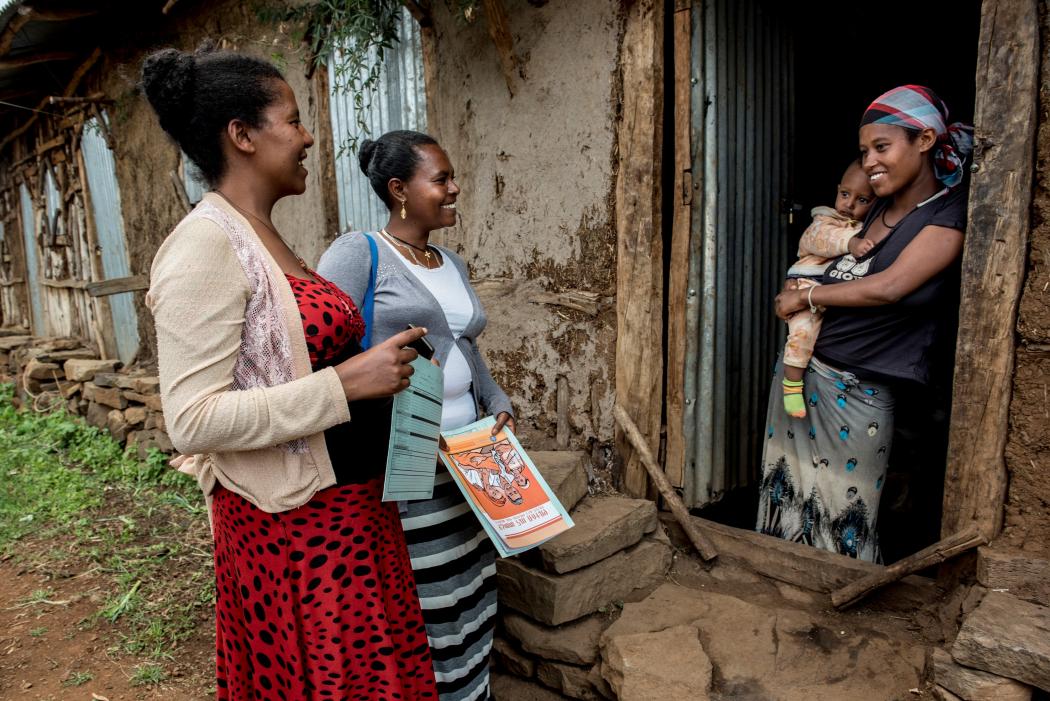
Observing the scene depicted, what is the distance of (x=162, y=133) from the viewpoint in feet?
17.5

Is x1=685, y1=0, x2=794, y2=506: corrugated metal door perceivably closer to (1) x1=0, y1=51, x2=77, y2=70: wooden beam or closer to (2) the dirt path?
(2) the dirt path

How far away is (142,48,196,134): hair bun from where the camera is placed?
1.50 meters

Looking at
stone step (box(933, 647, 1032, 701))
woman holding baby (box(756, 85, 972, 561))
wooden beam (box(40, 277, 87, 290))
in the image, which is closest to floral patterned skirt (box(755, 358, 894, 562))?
woman holding baby (box(756, 85, 972, 561))

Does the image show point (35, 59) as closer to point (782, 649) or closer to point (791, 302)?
point (791, 302)

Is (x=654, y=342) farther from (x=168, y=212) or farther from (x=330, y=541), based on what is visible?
(x=168, y=212)

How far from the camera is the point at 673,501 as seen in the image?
3363mm

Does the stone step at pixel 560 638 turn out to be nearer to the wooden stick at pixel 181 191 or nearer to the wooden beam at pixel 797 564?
the wooden beam at pixel 797 564

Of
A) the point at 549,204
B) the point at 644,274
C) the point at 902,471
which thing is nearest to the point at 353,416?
the point at 644,274

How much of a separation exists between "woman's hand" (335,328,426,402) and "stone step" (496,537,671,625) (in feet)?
A: 5.34

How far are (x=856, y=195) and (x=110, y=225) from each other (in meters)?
7.51

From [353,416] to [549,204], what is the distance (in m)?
2.14

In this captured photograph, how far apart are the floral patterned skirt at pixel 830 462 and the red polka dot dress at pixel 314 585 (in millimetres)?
1826

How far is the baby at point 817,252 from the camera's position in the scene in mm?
2779

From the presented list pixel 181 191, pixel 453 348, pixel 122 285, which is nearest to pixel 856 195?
pixel 453 348
